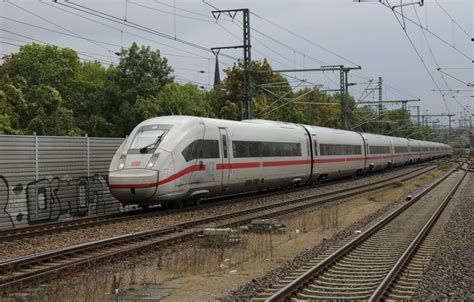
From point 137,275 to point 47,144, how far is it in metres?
8.66

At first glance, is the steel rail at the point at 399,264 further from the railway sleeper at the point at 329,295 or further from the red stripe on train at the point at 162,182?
the red stripe on train at the point at 162,182

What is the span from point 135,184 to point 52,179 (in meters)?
2.63

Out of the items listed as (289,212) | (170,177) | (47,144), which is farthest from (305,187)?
(47,144)

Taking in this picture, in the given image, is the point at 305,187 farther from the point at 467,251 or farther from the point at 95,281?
the point at 95,281

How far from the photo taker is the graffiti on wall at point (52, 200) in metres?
15.3

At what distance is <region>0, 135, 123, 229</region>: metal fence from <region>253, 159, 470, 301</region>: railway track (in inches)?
348

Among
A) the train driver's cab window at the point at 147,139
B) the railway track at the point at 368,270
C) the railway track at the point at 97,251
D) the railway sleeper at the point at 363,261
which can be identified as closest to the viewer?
the railway track at the point at 368,270

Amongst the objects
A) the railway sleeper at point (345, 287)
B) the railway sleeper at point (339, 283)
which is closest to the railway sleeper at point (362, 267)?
the railway sleeper at point (339, 283)

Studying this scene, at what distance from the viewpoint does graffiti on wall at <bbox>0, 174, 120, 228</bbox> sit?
15.3 m

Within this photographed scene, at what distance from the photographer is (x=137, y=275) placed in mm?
9477

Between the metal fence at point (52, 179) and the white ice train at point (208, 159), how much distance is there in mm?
1531

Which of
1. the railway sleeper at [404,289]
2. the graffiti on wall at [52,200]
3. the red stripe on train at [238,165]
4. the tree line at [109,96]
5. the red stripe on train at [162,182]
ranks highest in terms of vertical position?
the tree line at [109,96]

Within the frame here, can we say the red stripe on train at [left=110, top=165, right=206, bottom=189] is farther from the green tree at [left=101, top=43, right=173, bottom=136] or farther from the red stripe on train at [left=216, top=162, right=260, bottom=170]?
the green tree at [left=101, top=43, right=173, bottom=136]

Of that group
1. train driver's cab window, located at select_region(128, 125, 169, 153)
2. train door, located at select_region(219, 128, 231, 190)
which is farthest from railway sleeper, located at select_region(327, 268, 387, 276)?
train door, located at select_region(219, 128, 231, 190)
